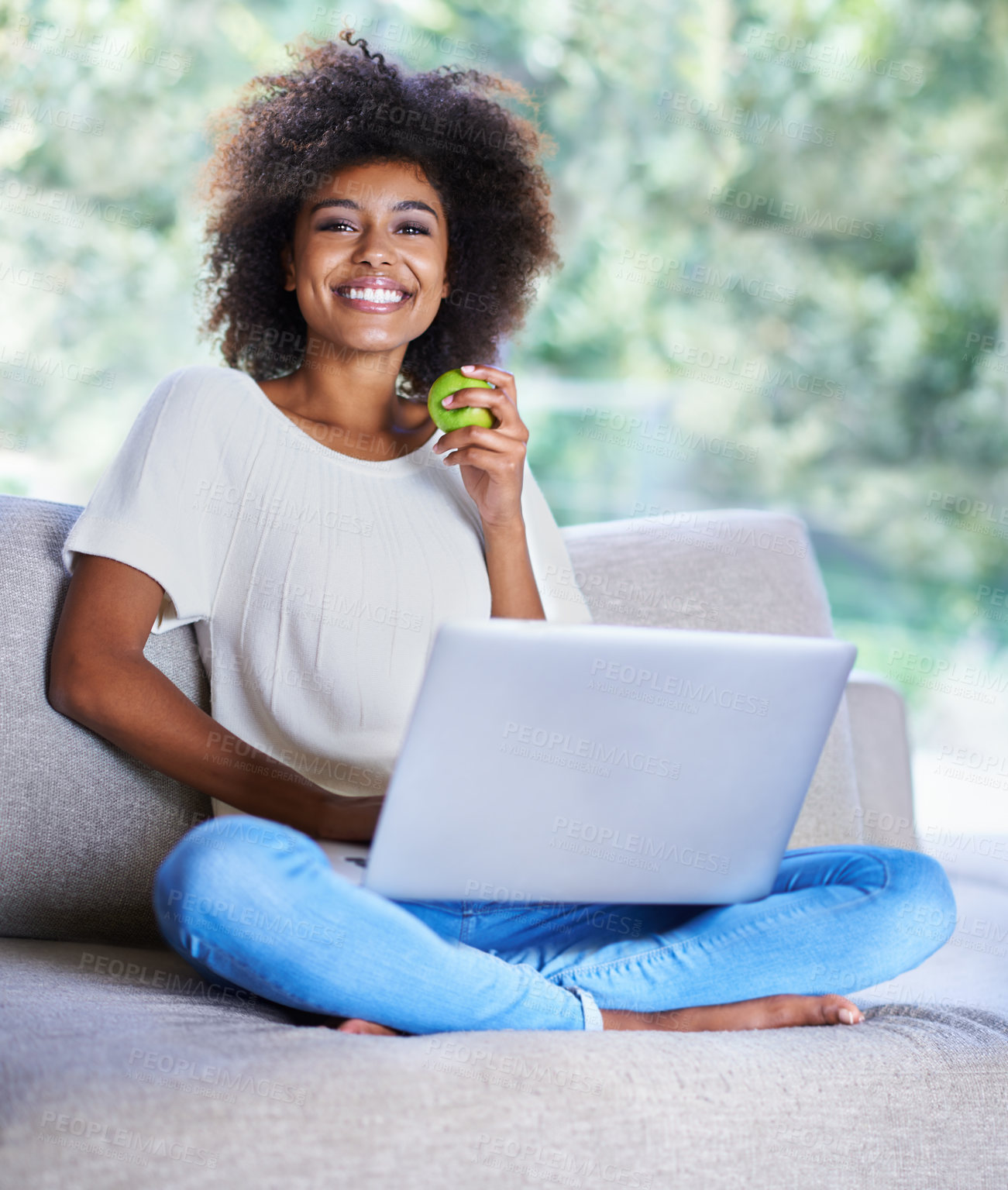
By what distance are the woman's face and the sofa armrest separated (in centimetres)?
87

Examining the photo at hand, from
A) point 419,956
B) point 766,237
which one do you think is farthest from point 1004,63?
point 419,956

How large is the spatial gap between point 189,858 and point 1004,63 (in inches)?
235

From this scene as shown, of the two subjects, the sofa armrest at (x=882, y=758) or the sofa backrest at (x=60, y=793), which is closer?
the sofa backrest at (x=60, y=793)

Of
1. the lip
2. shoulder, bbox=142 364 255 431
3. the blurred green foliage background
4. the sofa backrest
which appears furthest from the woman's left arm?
the blurred green foliage background

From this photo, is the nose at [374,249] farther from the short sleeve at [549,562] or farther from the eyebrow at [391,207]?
the short sleeve at [549,562]

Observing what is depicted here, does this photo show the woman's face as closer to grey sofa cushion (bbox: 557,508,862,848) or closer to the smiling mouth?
the smiling mouth

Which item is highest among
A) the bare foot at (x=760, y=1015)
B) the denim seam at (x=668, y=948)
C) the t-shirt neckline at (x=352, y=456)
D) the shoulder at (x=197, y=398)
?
the shoulder at (x=197, y=398)

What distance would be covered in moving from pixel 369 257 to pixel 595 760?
0.81m

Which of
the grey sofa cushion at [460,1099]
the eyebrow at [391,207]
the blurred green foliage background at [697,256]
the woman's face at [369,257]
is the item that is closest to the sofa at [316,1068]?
the grey sofa cushion at [460,1099]

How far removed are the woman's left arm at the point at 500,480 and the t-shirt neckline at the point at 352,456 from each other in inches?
2.4

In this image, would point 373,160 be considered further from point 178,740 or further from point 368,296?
point 178,740

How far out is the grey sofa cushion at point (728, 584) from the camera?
1.78 metres

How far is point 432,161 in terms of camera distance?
1.66 meters

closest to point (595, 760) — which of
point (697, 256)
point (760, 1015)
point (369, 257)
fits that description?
point (760, 1015)
